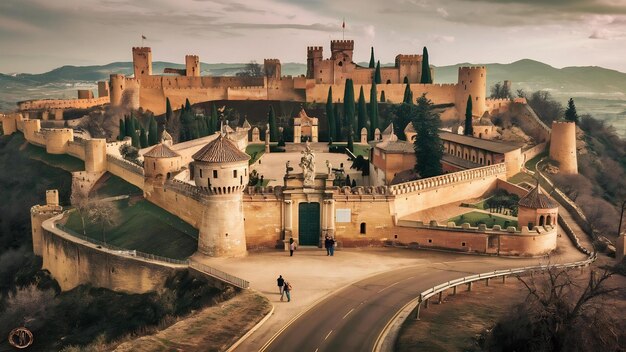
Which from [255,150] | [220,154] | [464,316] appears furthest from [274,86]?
[464,316]

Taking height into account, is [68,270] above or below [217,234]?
below

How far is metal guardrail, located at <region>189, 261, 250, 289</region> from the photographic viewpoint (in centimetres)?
2934

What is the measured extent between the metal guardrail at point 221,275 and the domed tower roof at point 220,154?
562 cm

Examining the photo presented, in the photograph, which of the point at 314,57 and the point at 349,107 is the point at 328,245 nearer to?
the point at 349,107

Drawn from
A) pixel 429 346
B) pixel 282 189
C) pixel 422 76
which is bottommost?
pixel 429 346

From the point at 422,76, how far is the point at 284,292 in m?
77.5

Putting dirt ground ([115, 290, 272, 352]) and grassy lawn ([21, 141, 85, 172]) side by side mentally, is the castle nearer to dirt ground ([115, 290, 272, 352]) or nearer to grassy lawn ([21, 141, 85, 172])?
grassy lawn ([21, 141, 85, 172])

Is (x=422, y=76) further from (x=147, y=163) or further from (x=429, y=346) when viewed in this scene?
(x=429, y=346)

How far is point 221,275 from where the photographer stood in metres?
30.8

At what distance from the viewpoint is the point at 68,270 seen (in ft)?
136

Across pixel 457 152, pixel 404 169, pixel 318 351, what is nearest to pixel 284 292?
pixel 318 351

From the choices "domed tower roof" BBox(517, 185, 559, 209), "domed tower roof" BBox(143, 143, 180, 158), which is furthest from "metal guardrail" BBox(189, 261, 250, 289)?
"domed tower roof" BBox(517, 185, 559, 209)

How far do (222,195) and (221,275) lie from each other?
193 inches

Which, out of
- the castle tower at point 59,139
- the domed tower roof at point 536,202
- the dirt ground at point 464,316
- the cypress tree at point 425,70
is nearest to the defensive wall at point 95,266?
the dirt ground at point 464,316
